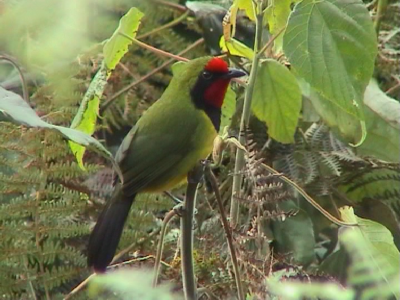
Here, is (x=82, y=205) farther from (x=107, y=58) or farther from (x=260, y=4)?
(x=260, y=4)

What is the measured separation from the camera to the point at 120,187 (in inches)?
53.1

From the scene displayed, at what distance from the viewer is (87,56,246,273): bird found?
139 cm

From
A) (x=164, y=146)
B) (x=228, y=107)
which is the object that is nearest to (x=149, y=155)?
(x=164, y=146)

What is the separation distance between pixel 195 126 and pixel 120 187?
27 cm

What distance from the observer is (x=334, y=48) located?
101 centimetres

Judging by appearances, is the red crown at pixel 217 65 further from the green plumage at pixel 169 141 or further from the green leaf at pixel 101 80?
the green leaf at pixel 101 80

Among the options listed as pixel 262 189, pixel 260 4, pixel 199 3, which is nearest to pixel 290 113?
pixel 260 4

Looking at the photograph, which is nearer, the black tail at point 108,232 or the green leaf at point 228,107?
the black tail at point 108,232

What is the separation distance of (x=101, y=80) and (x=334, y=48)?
36cm

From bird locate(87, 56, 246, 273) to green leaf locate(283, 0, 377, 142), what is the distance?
1.42ft

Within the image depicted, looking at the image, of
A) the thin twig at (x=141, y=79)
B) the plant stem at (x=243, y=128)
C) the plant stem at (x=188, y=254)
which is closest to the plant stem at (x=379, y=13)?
the thin twig at (x=141, y=79)

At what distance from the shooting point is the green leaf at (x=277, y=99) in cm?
126

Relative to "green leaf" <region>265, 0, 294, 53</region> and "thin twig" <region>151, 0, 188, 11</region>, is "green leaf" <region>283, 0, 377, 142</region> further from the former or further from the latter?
"thin twig" <region>151, 0, 188, 11</region>

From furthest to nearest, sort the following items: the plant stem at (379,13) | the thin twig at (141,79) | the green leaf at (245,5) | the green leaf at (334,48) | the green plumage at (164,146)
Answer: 1. the thin twig at (141,79)
2. the plant stem at (379,13)
3. the green plumage at (164,146)
4. the green leaf at (245,5)
5. the green leaf at (334,48)
